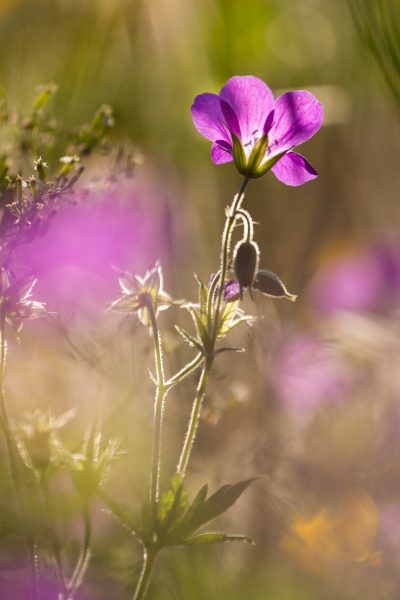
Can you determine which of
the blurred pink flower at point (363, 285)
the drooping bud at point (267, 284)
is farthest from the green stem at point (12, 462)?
the blurred pink flower at point (363, 285)

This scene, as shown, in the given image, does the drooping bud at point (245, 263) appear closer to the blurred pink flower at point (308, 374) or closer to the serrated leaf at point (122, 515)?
the serrated leaf at point (122, 515)

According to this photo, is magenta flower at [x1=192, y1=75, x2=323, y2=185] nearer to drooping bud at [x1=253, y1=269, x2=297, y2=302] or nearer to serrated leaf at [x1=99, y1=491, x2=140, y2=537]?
drooping bud at [x1=253, y1=269, x2=297, y2=302]

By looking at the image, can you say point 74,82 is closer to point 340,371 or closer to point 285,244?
point 340,371

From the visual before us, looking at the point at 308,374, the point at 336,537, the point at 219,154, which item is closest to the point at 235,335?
the point at 308,374

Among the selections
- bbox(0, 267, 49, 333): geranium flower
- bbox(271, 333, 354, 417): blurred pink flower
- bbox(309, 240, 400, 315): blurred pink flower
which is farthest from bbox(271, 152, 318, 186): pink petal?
bbox(309, 240, 400, 315): blurred pink flower

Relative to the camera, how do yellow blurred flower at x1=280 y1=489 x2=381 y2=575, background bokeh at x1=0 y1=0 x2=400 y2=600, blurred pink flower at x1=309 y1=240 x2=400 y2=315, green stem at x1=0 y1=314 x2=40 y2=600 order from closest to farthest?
green stem at x1=0 y1=314 x2=40 y2=600, background bokeh at x1=0 y1=0 x2=400 y2=600, yellow blurred flower at x1=280 y1=489 x2=381 y2=575, blurred pink flower at x1=309 y1=240 x2=400 y2=315

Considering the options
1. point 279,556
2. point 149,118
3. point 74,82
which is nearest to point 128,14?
point 149,118

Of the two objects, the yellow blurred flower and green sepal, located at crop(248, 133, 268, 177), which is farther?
the yellow blurred flower
